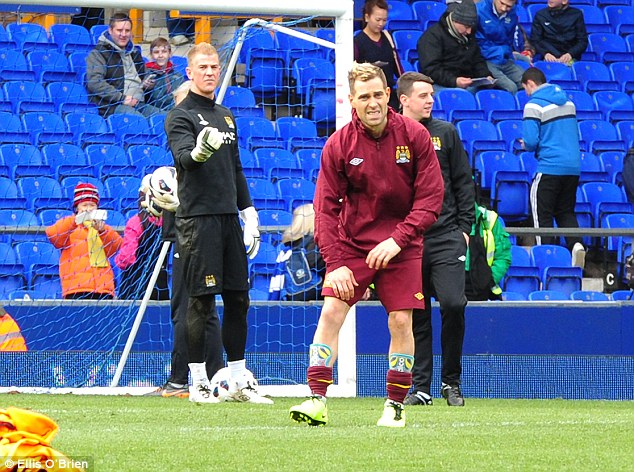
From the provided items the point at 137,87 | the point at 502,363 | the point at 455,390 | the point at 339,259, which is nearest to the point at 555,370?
the point at 502,363

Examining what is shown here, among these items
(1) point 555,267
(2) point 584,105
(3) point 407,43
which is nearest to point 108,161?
(1) point 555,267

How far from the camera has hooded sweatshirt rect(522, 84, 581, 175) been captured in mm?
14695

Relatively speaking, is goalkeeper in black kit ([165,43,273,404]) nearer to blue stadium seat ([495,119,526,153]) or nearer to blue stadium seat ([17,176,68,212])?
blue stadium seat ([17,176,68,212])

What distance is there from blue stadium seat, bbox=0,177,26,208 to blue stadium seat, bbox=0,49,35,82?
1872 mm

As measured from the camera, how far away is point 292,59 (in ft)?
47.2

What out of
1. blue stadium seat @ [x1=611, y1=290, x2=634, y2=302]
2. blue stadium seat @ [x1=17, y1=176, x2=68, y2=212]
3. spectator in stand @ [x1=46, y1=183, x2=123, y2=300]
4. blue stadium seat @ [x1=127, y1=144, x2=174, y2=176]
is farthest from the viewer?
blue stadium seat @ [x1=611, y1=290, x2=634, y2=302]

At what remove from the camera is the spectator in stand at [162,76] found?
491 inches

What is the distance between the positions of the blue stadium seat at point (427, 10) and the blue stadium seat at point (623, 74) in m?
2.39

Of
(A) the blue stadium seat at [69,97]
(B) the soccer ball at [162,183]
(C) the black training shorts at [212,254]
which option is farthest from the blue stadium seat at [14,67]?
(C) the black training shorts at [212,254]

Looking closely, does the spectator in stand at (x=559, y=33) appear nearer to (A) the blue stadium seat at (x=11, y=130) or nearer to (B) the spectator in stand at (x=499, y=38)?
(B) the spectator in stand at (x=499, y=38)

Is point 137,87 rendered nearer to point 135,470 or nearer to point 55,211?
point 55,211

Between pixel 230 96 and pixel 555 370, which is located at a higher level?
pixel 230 96

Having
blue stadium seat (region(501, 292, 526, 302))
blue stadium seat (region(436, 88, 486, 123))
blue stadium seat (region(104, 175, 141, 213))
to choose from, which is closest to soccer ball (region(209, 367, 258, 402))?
blue stadium seat (region(104, 175, 141, 213))

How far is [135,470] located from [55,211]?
8397 millimetres
